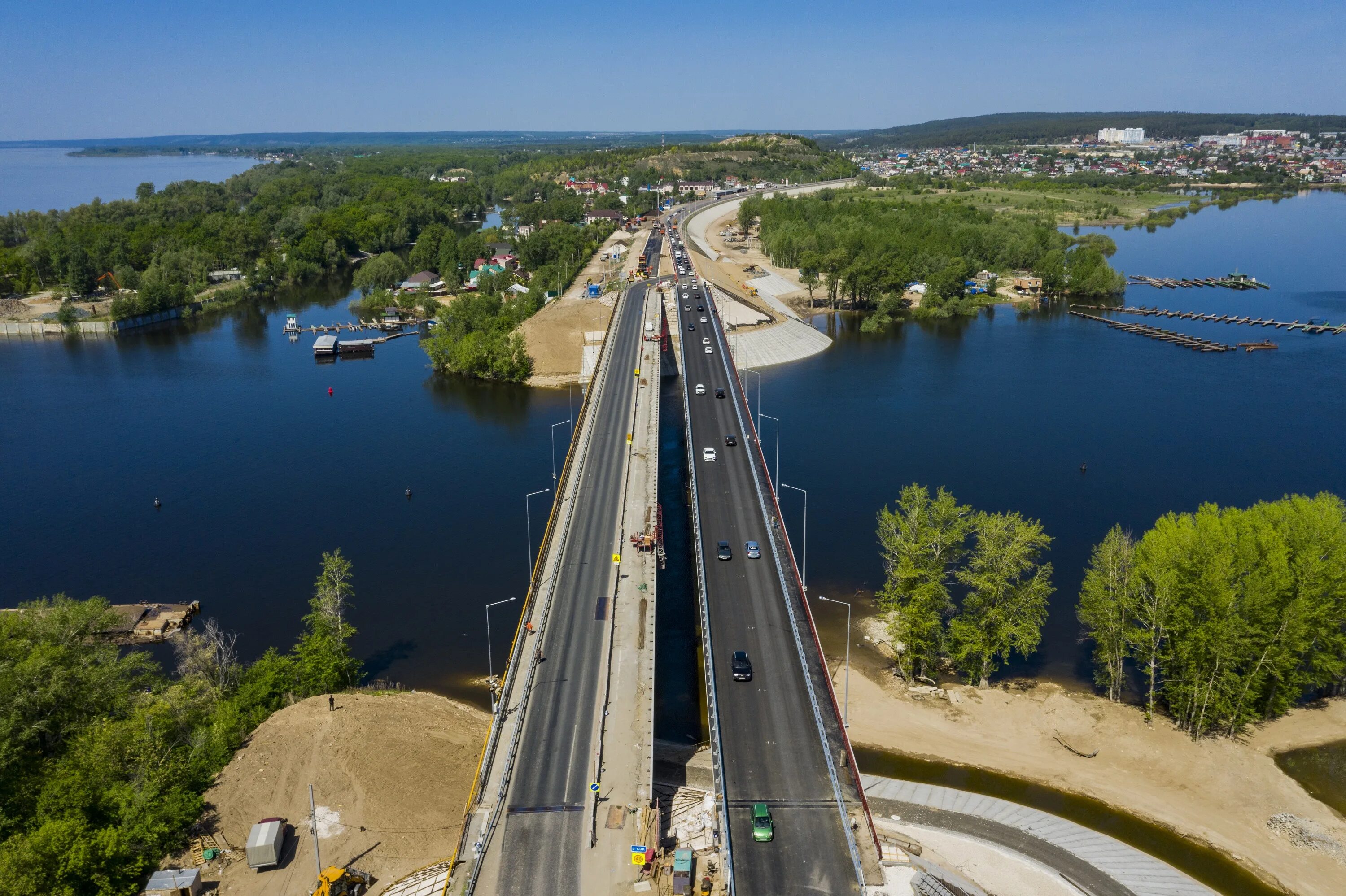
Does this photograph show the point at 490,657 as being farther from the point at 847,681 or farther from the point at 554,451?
the point at 554,451

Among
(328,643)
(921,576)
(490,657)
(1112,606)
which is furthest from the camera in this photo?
(921,576)

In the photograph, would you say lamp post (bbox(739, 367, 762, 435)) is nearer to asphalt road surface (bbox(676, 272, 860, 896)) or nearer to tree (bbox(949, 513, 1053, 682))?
asphalt road surface (bbox(676, 272, 860, 896))

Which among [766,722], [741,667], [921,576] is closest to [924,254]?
[921,576]

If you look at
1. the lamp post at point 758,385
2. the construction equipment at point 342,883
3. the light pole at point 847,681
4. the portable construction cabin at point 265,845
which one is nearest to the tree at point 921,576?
the light pole at point 847,681

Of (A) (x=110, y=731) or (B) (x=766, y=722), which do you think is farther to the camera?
(A) (x=110, y=731)

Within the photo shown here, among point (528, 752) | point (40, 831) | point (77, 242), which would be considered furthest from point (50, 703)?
point (77, 242)

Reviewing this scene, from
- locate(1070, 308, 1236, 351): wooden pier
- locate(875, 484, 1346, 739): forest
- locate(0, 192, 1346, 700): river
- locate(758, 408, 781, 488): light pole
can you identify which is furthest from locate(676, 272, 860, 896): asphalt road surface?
locate(1070, 308, 1236, 351): wooden pier
